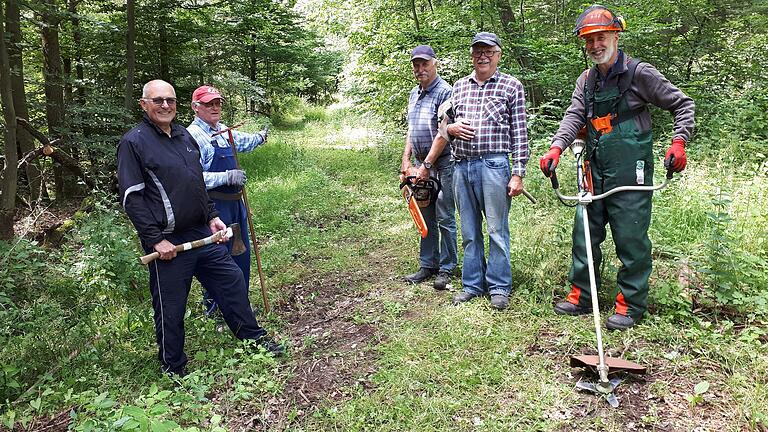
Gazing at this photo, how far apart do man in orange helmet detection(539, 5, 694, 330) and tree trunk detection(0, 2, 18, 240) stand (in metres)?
6.46

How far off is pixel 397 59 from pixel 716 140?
6.26 meters

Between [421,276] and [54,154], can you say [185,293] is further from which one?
[54,154]

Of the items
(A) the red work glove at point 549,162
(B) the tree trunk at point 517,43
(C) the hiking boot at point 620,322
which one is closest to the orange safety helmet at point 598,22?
(A) the red work glove at point 549,162

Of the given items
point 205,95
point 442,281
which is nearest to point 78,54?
point 205,95

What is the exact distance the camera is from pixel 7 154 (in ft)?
20.3

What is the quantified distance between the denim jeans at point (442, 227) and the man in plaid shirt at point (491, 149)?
0.35 metres

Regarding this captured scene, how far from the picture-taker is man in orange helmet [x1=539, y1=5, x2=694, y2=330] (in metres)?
3.27

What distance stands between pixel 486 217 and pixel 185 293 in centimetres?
253

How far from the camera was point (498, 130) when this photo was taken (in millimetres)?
3971

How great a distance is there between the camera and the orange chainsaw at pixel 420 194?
184 inches

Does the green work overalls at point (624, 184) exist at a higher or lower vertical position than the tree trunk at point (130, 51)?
lower

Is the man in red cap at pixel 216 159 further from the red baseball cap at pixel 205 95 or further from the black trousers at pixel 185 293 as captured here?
the black trousers at pixel 185 293

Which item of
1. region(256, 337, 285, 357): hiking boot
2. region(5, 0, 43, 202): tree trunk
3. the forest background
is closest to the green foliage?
the forest background

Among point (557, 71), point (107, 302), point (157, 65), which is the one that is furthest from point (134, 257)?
point (557, 71)
